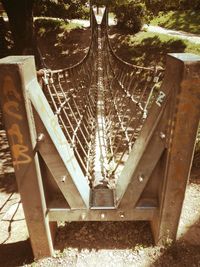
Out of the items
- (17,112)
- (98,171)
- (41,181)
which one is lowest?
(98,171)

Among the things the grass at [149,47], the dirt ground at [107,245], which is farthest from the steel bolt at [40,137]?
the grass at [149,47]

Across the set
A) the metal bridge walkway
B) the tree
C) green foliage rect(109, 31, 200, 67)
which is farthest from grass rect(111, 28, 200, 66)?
the metal bridge walkway

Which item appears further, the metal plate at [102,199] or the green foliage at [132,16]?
the green foliage at [132,16]

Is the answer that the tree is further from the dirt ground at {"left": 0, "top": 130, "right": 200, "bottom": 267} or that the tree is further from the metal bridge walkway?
the metal bridge walkway

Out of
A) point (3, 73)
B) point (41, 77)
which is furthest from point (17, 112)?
point (41, 77)

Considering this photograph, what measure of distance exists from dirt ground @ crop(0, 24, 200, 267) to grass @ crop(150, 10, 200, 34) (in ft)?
50.4

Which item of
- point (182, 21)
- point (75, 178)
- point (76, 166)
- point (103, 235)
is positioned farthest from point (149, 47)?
point (75, 178)

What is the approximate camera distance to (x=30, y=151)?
5.86 feet

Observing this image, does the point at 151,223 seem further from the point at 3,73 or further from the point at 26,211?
the point at 3,73

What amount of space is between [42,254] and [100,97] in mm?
3321

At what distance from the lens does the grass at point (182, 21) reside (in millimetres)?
16494

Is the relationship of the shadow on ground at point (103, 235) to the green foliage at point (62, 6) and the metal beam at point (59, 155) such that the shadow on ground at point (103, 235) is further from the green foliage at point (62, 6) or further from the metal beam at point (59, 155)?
the green foliage at point (62, 6)

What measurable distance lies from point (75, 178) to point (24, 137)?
546mm

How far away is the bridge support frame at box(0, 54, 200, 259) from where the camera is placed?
5.24 ft
